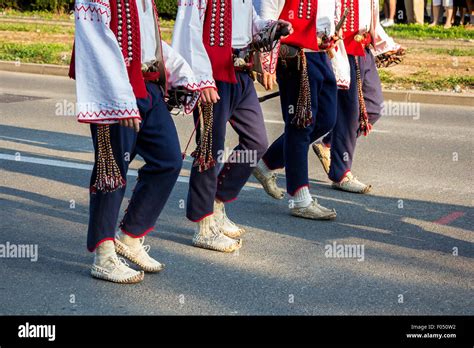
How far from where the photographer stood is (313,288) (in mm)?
5590

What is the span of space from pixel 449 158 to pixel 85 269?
4.60 meters

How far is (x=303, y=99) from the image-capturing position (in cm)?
691

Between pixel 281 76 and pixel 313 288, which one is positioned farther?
pixel 281 76

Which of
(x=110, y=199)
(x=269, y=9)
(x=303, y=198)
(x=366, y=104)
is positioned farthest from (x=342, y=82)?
(x=110, y=199)

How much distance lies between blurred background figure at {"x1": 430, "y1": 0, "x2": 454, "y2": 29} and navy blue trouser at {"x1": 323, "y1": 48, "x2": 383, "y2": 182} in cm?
1372

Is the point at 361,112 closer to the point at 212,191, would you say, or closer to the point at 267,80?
the point at 267,80

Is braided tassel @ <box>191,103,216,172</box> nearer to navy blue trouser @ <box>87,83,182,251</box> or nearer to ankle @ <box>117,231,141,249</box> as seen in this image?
navy blue trouser @ <box>87,83,182,251</box>

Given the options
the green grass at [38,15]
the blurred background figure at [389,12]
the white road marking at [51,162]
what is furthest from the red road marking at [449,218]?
the green grass at [38,15]

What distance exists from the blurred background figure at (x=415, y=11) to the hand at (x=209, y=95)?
667 inches

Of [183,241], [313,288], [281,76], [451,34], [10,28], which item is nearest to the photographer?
[313,288]

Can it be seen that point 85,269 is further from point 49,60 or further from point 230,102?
point 49,60

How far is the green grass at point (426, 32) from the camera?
64.4ft

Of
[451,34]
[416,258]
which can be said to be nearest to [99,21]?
[416,258]

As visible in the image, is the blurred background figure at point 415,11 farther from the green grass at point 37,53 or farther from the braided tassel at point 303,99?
the braided tassel at point 303,99
